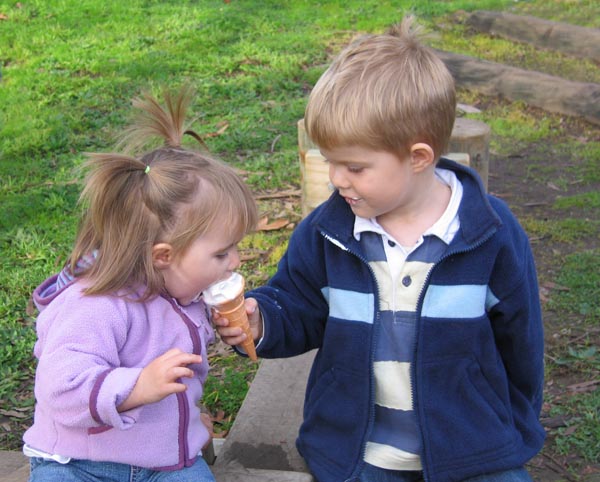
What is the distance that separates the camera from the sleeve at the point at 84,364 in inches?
76.7

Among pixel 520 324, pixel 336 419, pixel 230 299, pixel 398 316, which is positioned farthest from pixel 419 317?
pixel 230 299

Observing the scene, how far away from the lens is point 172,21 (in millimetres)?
9336

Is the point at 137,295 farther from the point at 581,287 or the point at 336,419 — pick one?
the point at 581,287

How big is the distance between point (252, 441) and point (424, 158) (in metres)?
1.10

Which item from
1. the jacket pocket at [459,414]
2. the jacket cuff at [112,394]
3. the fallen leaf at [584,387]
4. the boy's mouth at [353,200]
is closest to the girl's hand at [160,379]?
the jacket cuff at [112,394]

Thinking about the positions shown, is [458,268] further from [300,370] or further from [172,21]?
[172,21]

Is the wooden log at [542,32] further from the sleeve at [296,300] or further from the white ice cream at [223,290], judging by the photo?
the white ice cream at [223,290]

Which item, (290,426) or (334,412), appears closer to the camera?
(334,412)

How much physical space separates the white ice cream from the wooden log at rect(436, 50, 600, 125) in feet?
17.5

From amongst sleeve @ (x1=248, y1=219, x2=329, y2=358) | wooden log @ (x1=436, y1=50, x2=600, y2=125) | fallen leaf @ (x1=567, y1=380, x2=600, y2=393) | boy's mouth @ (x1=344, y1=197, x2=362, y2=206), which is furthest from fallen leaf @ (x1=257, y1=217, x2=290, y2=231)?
wooden log @ (x1=436, y1=50, x2=600, y2=125)

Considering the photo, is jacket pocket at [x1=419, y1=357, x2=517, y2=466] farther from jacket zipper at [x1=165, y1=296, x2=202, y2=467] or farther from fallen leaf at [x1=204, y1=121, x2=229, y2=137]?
fallen leaf at [x1=204, y1=121, x2=229, y2=137]

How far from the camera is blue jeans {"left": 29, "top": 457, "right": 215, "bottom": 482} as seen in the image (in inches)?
84.4

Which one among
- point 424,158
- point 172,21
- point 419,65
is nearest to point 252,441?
point 424,158

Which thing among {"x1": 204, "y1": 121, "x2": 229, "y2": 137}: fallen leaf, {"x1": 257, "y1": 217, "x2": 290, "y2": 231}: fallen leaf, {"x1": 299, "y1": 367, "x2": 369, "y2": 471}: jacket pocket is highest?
{"x1": 299, "y1": 367, "x2": 369, "y2": 471}: jacket pocket
